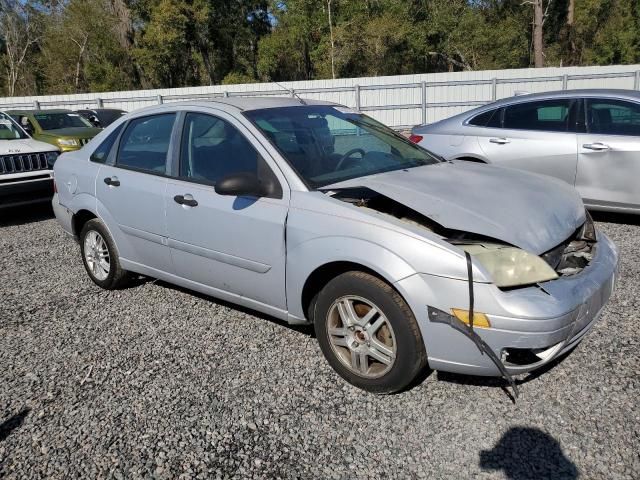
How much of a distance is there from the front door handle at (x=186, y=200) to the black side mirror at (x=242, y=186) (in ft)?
1.49

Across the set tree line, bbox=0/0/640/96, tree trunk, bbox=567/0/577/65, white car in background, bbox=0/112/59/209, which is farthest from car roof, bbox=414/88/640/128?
tree trunk, bbox=567/0/577/65

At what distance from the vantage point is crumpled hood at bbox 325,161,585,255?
2.79 metres

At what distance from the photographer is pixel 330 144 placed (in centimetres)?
372

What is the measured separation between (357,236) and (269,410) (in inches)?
41.5

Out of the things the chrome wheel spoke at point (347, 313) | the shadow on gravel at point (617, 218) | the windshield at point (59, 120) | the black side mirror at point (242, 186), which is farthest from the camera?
the windshield at point (59, 120)

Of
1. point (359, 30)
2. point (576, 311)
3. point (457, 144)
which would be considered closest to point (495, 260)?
point (576, 311)

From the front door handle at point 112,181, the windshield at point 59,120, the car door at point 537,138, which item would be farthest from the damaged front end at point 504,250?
the windshield at point 59,120

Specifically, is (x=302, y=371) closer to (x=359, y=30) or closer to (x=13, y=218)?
(x=13, y=218)

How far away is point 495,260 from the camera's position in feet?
8.81

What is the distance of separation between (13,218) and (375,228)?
307 inches

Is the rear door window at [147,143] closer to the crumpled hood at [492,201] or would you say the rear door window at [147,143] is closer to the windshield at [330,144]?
the windshield at [330,144]

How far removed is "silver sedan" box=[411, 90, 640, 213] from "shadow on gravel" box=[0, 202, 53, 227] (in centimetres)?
624

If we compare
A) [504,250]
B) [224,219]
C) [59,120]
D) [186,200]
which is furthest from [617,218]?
[59,120]

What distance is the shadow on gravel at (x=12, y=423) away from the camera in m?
2.87
